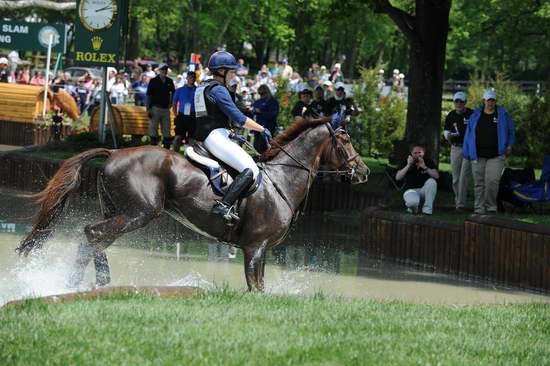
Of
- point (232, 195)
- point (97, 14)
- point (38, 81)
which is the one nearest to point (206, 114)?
point (232, 195)

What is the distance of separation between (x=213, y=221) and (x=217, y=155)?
2.34ft

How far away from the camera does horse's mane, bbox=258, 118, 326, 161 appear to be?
10930 millimetres

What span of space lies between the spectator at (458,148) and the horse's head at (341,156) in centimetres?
577

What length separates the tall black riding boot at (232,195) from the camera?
33.0 feet

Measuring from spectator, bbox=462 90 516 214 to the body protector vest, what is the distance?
6434mm

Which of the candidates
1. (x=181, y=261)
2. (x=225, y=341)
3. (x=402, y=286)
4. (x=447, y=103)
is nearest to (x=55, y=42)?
(x=447, y=103)

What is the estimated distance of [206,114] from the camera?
10.2 m

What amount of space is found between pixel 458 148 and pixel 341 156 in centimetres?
652

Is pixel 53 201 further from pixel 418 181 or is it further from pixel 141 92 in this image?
pixel 141 92

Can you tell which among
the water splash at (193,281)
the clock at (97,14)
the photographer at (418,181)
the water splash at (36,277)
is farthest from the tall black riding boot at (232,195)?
the clock at (97,14)

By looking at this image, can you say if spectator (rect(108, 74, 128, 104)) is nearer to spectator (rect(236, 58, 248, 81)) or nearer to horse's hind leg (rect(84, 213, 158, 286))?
spectator (rect(236, 58, 248, 81))

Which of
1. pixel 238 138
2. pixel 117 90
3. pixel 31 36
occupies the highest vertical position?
pixel 31 36

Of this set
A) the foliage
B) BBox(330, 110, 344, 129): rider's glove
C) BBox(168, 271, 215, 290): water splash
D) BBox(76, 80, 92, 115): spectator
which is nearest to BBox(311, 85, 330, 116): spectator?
the foliage

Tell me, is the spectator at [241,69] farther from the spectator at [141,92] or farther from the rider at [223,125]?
the spectator at [141,92]
